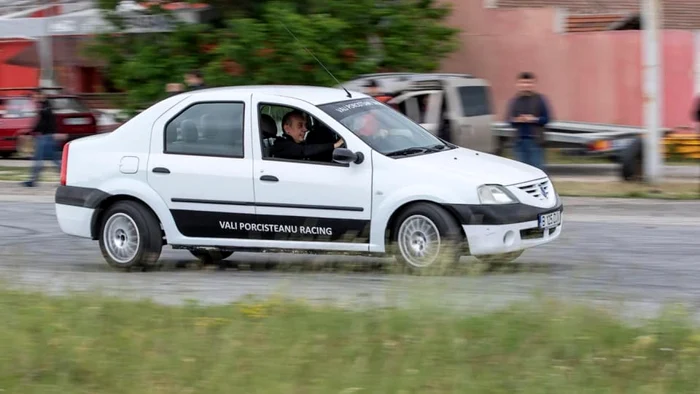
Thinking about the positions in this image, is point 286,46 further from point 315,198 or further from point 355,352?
point 355,352

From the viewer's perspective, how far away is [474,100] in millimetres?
19938

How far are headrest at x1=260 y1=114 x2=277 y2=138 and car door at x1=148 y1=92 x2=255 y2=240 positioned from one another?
0.13 meters

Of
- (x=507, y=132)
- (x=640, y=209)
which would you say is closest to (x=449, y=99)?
(x=507, y=132)

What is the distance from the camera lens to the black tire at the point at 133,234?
10.6 metres

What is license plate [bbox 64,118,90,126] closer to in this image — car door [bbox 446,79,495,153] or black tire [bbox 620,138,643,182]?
→ car door [bbox 446,79,495,153]

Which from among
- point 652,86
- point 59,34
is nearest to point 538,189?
point 652,86

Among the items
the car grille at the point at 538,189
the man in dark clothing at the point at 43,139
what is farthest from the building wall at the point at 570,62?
the car grille at the point at 538,189

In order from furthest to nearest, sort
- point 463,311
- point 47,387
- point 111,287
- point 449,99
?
point 449,99
point 111,287
point 463,311
point 47,387

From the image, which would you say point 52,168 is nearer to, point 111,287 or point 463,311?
point 111,287

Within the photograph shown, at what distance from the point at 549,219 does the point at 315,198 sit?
1.96m

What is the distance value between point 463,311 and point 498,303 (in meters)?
0.42

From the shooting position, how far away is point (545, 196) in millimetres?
10047

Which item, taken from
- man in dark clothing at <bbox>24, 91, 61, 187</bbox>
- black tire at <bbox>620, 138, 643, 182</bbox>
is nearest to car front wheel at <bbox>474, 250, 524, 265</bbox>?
black tire at <bbox>620, 138, 643, 182</bbox>

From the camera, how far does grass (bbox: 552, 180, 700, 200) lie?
16.6m
